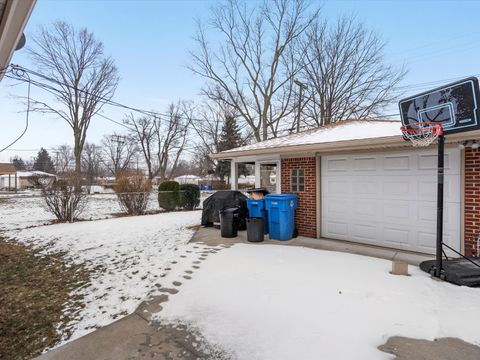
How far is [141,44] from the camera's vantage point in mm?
13344

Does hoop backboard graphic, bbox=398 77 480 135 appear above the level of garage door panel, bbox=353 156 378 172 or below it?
above

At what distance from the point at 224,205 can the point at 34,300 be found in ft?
16.7

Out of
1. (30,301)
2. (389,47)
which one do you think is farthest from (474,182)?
(389,47)

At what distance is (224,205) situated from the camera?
8.16 meters

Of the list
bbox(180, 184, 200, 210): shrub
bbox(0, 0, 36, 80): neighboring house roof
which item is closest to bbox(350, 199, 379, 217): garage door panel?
bbox(0, 0, 36, 80): neighboring house roof

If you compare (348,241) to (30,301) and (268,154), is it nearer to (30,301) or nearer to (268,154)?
(268,154)

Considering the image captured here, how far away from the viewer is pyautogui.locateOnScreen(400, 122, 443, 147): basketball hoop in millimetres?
4086

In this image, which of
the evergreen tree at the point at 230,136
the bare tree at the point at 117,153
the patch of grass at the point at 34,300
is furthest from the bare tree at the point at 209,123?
the patch of grass at the point at 34,300

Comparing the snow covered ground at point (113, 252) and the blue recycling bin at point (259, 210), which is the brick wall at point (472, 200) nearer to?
the blue recycling bin at point (259, 210)

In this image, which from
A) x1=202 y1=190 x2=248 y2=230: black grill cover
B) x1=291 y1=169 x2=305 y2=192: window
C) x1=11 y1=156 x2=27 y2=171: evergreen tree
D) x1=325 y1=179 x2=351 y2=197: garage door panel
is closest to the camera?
x1=325 y1=179 x2=351 y2=197: garage door panel

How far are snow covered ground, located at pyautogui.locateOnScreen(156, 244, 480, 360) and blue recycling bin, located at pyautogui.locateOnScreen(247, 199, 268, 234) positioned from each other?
2.34 meters

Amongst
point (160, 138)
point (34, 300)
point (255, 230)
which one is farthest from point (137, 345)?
point (160, 138)

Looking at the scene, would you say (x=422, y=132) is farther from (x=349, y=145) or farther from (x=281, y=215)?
(x=281, y=215)

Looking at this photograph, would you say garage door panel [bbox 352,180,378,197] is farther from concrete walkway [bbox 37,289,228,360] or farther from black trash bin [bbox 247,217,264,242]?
concrete walkway [bbox 37,289,228,360]
